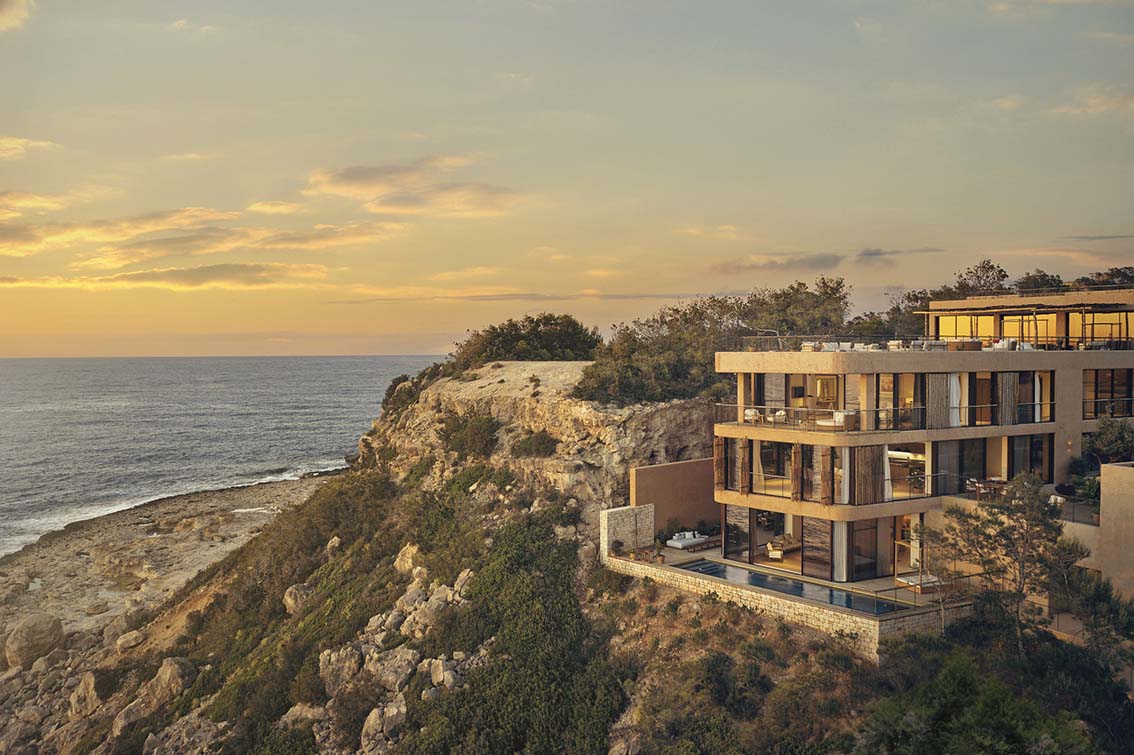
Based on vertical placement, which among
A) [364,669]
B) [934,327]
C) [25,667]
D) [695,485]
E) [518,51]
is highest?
[518,51]

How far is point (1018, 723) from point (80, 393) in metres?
199

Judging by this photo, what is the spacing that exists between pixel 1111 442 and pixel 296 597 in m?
32.1

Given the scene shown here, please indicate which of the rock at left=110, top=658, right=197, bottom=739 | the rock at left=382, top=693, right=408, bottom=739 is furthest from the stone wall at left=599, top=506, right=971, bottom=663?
the rock at left=110, top=658, right=197, bottom=739

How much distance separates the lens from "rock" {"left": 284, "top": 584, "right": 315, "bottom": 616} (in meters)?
35.1

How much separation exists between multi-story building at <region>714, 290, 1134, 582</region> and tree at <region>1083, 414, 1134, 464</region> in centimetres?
51

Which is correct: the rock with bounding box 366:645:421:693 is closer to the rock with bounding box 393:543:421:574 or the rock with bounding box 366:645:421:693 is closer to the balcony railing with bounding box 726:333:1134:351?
the rock with bounding box 393:543:421:574

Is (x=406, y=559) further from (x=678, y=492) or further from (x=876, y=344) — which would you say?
(x=876, y=344)

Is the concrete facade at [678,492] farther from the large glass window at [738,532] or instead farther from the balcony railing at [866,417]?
the balcony railing at [866,417]

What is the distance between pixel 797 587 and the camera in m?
25.7

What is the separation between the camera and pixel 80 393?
180 metres

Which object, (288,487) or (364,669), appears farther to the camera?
(288,487)

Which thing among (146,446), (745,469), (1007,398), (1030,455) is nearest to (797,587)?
(745,469)

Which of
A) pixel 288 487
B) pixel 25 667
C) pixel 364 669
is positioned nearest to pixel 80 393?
pixel 288 487

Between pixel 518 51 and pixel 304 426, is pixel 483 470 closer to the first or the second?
pixel 518 51
